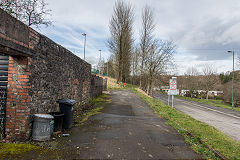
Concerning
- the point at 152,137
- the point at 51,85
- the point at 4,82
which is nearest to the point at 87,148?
the point at 152,137

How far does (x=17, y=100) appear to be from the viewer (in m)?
4.40

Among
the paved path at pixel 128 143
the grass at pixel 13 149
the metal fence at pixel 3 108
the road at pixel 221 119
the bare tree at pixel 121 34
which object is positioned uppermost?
the bare tree at pixel 121 34

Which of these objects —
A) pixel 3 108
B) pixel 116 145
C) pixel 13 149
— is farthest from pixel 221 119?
pixel 3 108

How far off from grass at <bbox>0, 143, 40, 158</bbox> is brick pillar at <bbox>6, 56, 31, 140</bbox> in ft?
1.35

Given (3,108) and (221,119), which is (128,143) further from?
(221,119)

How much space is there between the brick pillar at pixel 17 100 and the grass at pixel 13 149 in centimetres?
41

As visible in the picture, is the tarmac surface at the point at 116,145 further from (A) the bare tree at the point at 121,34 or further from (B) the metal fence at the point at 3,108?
(A) the bare tree at the point at 121,34

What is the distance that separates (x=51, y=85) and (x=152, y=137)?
4.16 m

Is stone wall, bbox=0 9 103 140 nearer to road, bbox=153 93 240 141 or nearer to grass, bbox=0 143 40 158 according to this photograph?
grass, bbox=0 143 40 158

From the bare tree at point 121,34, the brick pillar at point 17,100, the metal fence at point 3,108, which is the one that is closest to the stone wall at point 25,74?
the brick pillar at point 17,100

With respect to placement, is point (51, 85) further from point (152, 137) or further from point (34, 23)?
point (34, 23)

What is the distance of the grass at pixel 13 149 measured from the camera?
3.55 m

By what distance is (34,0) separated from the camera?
12125 millimetres

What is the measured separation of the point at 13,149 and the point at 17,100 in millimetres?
1315
